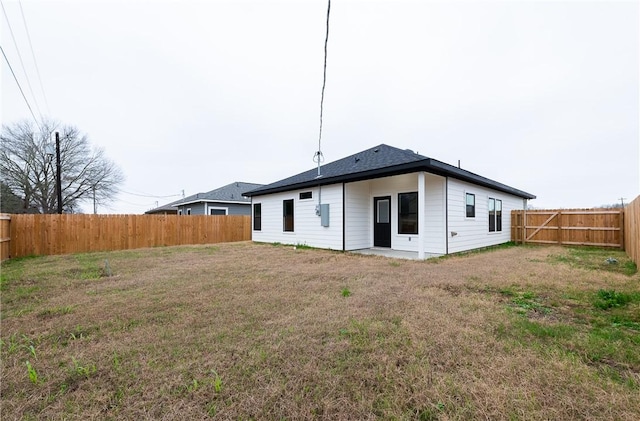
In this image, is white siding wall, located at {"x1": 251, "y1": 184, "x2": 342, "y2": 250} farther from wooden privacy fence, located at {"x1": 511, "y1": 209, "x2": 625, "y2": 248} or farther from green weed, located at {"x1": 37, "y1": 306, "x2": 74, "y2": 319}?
wooden privacy fence, located at {"x1": 511, "y1": 209, "x2": 625, "y2": 248}

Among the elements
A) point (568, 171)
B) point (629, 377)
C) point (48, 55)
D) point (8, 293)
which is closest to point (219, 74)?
point (48, 55)

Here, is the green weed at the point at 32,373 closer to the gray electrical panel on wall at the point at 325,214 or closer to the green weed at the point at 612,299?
the green weed at the point at 612,299

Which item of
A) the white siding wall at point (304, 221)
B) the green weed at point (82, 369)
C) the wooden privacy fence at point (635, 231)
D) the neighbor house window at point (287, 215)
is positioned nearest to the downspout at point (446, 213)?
the white siding wall at point (304, 221)

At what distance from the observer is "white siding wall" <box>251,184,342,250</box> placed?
9.47 metres

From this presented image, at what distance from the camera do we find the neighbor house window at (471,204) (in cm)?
928

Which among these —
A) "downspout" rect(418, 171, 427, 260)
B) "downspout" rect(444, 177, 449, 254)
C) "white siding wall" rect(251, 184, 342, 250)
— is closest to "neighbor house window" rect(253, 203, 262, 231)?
"white siding wall" rect(251, 184, 342, 250)

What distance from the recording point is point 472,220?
9.45m

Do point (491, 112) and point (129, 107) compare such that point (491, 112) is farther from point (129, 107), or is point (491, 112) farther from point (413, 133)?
point (129, 107)

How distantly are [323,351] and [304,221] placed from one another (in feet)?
Result: 28.1

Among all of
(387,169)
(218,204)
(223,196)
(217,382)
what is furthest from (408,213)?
(223,196)

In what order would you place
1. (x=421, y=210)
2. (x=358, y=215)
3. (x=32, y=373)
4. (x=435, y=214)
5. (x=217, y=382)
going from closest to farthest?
(x=217, y=382) < (x=32, y=373) < (x=421, y=210) < (x=435, y=214) < (x=358, y=215)

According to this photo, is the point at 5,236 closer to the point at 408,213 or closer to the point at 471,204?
the point at 408,213

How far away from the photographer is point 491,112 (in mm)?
12695

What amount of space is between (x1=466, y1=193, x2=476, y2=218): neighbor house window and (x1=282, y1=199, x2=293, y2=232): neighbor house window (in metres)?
6.91
